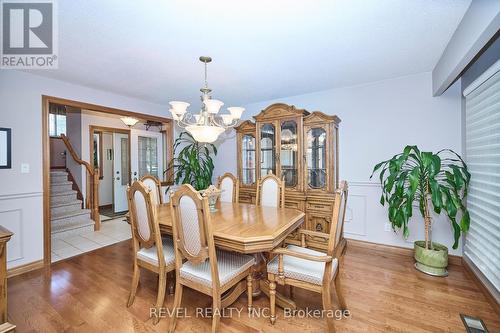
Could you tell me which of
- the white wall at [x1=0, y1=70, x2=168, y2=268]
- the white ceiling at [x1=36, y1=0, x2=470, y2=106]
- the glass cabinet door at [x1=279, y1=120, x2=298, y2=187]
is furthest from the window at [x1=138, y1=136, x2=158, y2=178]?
the glass cabinet door at [x1=279, y1=120, x2=298, y2=187]

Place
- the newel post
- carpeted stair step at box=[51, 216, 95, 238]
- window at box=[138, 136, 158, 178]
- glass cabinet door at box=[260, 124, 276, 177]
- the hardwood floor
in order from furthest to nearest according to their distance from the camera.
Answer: window at box=[138, 136, 158, 178] → the newel post → carpeted stair step at box=[51, 216, 95, 238] → glass cabinet door at box=[260, 124, 276, 177] → the hardwood floor

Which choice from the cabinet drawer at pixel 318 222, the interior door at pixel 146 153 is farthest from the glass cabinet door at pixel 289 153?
the interior door at pixel 146 153

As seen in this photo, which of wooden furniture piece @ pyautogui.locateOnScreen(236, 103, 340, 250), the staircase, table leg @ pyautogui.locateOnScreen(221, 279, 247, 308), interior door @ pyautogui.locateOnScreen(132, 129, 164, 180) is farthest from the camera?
interior door @ pyautogui.locateOnScreen(132, 129, 164, 180)

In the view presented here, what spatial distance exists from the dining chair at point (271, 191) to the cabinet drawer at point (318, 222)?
74 cm

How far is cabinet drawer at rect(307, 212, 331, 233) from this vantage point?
9.92ft

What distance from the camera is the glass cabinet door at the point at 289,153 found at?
10.9 ft

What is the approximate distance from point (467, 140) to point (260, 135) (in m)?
2.48

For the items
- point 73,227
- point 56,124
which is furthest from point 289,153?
point 56,124

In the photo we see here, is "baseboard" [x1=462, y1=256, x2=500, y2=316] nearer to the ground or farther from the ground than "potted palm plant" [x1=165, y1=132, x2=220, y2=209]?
nearer to the ground

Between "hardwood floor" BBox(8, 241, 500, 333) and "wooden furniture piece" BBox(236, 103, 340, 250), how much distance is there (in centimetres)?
80

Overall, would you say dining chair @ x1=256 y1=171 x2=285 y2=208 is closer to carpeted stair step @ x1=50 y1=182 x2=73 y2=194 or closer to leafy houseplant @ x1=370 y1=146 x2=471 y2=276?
leafy houseplant @ x1=370 y1=146 x2=471 y2=276

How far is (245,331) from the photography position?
164cm

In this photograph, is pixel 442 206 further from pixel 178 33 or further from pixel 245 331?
pixel 178 33

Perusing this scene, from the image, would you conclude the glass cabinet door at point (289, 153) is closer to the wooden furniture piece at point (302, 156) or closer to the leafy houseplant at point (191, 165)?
the wooden furniture piece at point (302, 156)
